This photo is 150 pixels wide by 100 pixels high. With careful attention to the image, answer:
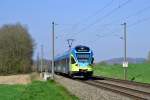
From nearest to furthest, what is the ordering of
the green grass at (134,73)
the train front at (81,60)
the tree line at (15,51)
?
1. the train front at (81,60)
2. the green grass at (134,73)
3. the tree line at (15,51)

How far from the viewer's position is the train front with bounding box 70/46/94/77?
1970 inches

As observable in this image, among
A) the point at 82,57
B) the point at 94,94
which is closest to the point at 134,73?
the point at 82,57

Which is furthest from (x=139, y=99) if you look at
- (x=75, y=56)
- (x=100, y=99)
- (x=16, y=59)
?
(x=16, y=59)

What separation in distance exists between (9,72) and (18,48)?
21.0 ft

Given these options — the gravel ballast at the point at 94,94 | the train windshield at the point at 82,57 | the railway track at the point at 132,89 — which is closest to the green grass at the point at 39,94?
the gravel ballast at the point at 94,94

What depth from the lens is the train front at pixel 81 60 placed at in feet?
164

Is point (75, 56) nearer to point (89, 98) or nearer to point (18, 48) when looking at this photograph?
point (89, 98)

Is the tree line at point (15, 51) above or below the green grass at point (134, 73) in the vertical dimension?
above

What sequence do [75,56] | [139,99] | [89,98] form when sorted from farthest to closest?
[75,56], [89,98], [139,99]

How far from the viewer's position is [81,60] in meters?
50.2

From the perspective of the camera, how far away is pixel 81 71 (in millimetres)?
50312

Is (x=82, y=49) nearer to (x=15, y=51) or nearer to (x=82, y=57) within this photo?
(x=82, y=57)

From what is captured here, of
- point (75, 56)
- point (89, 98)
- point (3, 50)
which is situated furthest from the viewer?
point (3, 50)

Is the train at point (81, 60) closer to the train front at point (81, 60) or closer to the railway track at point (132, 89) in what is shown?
the train front at point (81, 60)
